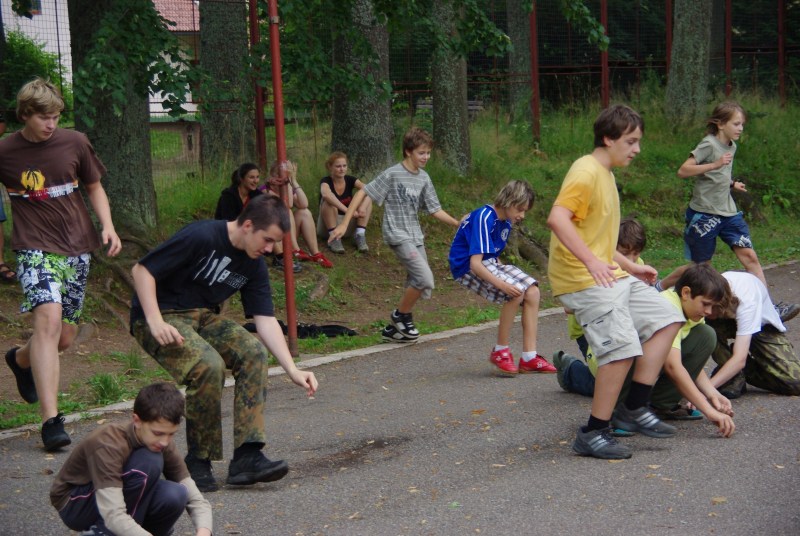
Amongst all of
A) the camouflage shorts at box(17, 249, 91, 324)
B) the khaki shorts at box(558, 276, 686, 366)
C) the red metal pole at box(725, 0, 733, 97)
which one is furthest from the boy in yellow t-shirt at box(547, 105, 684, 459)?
the red metal pole at box(725, 0, 733, 97)

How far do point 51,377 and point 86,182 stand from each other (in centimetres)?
113

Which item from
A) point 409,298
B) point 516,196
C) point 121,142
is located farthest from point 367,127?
point 516,196

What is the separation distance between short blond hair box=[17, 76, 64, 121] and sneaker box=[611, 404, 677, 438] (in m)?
3.45

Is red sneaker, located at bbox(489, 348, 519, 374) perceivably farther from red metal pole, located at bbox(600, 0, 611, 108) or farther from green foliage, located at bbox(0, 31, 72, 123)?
red metal pole, located at bbox(600, 0, 611, 108)

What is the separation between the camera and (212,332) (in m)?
5.37

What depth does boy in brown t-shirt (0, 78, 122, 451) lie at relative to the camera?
5945mm

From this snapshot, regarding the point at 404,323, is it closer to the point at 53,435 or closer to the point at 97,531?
the point at 53,435

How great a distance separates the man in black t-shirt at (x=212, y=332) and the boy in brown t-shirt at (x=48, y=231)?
850 millimetres

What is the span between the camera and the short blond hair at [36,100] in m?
5.89

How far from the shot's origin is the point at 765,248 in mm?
14555

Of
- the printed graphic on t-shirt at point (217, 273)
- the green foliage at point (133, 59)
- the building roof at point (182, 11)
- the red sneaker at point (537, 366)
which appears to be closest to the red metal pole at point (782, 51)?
the building roof at point (182, 11)

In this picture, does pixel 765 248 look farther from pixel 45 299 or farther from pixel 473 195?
pixel 45 299

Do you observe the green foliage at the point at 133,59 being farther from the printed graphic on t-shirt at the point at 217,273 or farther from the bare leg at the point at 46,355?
the printed graphic on t-shirt at the point at 217,273

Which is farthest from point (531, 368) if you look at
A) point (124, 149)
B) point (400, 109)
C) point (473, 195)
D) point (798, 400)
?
point (400, 109)
